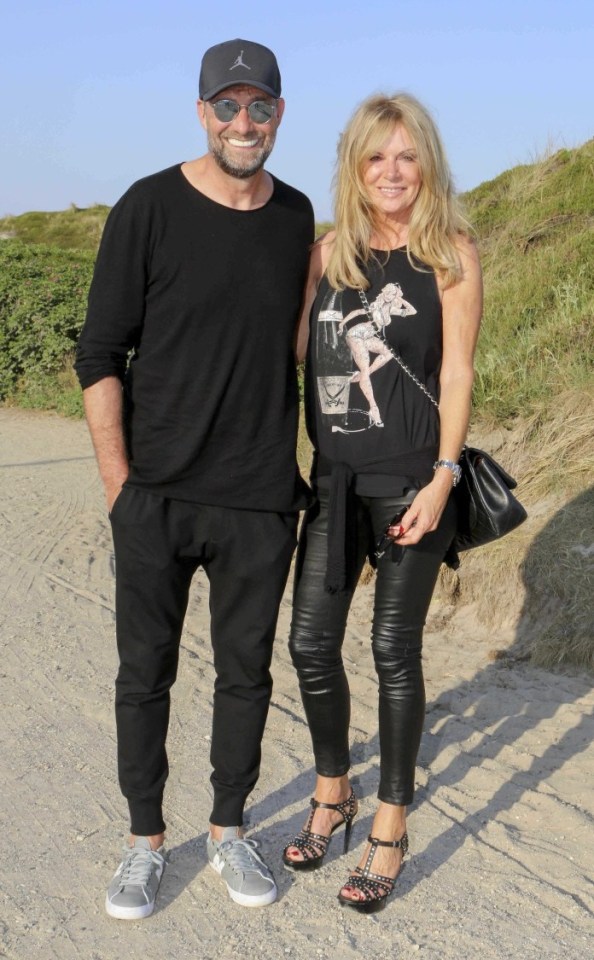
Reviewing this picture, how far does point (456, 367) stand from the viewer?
3.34 meters

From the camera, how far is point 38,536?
7.99 metres

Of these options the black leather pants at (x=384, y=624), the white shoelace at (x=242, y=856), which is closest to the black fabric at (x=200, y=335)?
the black leather pants at (x=384, y=624)

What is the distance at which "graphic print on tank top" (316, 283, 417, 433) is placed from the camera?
330cm

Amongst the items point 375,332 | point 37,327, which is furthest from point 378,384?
point 37,327

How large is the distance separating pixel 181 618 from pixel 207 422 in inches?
24.7

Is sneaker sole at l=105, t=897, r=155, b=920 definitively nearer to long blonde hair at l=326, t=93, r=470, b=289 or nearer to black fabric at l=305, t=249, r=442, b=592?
black fabric at l=305, t=249, r=442, b=592

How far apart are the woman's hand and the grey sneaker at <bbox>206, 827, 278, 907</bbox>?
107cm

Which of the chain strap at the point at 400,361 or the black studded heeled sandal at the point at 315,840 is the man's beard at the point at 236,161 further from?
the black studded heeled sandal at the point at 315,840

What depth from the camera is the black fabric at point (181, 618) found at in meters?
3.29

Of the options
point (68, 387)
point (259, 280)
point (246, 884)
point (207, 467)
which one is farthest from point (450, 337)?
point (68, 387)

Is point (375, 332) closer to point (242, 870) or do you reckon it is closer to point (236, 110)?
point (236, 110)

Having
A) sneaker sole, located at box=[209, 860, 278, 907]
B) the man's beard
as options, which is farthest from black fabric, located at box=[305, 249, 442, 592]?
sneaker sole, located at box=[209, 860, 278, 907]

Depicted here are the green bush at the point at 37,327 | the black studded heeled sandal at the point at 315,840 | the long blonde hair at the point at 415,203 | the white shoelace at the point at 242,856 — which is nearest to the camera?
the long blonde hair at the point at 415,203

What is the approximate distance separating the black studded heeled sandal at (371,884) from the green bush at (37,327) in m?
11.0
